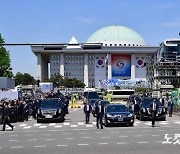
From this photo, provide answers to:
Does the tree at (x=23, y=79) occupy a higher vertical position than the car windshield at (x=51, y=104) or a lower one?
higher

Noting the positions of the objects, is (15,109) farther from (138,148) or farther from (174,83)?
(174,83)

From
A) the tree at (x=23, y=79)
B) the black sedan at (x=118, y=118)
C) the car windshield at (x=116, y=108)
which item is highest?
the tree at (x=23, y=79)

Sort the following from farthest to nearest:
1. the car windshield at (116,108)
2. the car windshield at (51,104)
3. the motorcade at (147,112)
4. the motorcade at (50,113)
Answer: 1. the car windshield at (51,104)
2. the motorcade at (50,113)
3. the motorcade at (147,112)
4. the car windshield at (116,108)

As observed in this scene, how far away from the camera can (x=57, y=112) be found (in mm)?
32875

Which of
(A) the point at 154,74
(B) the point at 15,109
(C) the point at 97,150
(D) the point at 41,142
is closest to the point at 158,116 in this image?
(B) the point at 15,109

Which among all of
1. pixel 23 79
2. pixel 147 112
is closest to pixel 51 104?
pixel 147 112

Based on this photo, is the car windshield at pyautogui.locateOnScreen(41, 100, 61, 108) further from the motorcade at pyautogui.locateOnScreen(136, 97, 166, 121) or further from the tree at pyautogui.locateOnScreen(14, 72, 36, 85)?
the tree at pyautogui.locateOnScreen(14, 72, 36, 85)

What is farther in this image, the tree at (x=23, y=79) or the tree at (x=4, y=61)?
the tree at (x=23, y=79)

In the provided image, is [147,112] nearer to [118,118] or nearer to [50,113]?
[118,118]

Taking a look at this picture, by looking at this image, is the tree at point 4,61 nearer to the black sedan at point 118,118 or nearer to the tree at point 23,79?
the black sedan at point 118,118

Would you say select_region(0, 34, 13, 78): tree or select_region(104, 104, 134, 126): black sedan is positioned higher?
select_region(0, 34, 13, 78): tree

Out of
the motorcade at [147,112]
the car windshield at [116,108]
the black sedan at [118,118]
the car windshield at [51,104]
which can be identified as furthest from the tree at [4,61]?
the black sedan at [118,118]

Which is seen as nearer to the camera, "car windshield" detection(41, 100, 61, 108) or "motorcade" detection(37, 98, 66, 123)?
"motorcade" detection(37, 98, 66, 123)

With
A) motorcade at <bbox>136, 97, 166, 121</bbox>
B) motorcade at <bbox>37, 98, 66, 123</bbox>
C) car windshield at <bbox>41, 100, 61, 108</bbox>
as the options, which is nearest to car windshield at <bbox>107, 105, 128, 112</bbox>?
motorcade at <bbox>136, 97, 166, 121</bbox>
